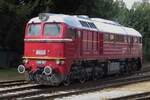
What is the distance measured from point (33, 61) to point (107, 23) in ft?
26.3

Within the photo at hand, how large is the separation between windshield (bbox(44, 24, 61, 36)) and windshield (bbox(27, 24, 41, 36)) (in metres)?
0.36

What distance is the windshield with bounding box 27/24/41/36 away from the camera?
23.6 meters

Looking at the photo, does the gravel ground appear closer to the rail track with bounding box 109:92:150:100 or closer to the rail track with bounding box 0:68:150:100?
the rail track with bounding box 0:68:150:100

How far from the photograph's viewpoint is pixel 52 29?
23328 millimetres

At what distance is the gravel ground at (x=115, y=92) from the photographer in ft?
63.7

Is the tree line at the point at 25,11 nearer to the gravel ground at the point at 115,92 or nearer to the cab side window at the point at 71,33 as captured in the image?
the cab side window at the point at 71,33

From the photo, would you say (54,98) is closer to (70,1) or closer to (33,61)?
(33,61)

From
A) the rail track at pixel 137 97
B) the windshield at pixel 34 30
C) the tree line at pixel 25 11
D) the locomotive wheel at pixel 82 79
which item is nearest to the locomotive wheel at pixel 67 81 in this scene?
the locomotive wheel at pixel 82 79

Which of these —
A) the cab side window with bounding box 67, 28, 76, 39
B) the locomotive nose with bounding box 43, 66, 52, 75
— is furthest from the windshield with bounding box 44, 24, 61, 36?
the locomotive nose with bounding box 43, 66, 52, 75

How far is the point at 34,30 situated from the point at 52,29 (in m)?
0.97

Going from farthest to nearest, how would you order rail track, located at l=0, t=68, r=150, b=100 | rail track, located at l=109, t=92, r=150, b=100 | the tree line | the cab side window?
the tree line → the cab side window → rail track, located at l=0, t=68, r=150, b=100 → rail track, located at l=109, t=92, r=150, b=100

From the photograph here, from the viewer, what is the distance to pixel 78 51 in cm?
2433

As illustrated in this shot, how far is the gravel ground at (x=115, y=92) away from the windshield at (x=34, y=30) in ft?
13.8

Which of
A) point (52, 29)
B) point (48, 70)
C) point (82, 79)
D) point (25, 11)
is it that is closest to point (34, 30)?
point (52, 29)
